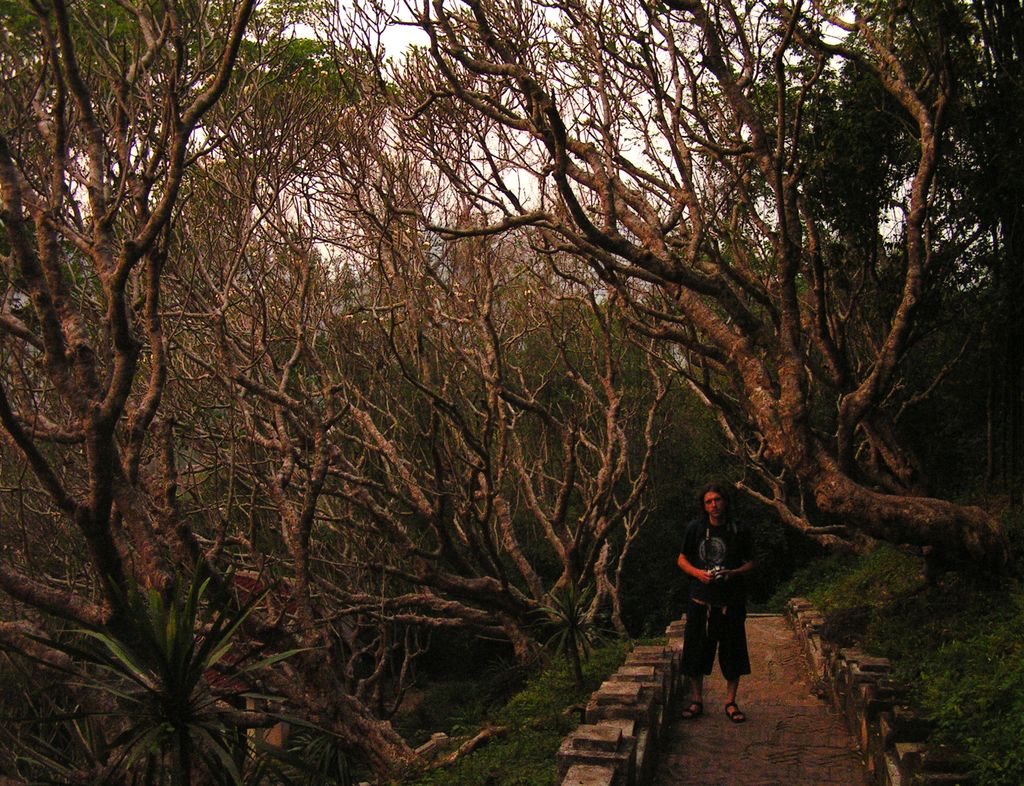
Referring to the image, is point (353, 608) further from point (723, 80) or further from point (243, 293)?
point (723, 80)

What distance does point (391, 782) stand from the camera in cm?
616

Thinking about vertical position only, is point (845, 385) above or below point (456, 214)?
below

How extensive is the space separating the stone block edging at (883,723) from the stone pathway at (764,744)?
139 mm

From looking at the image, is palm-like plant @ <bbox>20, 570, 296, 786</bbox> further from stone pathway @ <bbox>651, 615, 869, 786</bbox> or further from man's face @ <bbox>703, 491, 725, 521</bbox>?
man's face @ <bbox>703, 491, 725, 521</bbox>

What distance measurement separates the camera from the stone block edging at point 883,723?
412 cm

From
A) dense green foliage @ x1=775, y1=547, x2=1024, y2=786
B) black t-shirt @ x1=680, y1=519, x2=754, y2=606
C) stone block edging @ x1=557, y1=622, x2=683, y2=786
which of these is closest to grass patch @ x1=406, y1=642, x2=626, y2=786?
stone block edging @ x1=557, y1=622, x2=683, y2=786

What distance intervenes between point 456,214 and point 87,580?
5.96 m

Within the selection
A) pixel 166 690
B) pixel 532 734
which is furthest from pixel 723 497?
pixel 166 690

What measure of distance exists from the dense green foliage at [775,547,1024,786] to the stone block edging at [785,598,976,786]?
9 cm

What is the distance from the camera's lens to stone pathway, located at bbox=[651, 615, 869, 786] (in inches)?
213

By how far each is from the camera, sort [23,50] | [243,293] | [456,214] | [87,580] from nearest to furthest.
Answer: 1. [23,50]
2. [87,580]
3. [243,293]
4. [456,214]

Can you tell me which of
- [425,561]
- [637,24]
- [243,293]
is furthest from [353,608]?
[637,24]

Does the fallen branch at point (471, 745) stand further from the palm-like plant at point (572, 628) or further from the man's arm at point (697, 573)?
the man's arm at point (697, 573)

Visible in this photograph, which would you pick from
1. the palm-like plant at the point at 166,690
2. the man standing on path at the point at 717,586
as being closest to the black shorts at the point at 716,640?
the man standing on path at the point at 717,586
